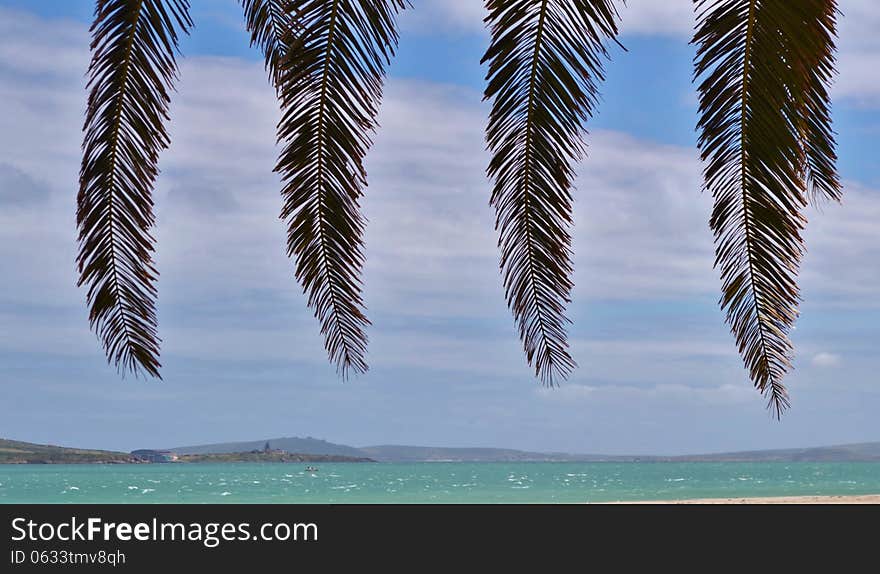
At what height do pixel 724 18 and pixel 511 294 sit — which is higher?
pixel 724 18

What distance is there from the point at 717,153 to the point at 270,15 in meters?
1.88

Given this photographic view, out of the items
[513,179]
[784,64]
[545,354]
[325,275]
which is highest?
[784,64]

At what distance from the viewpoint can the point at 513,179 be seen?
2.85 m
